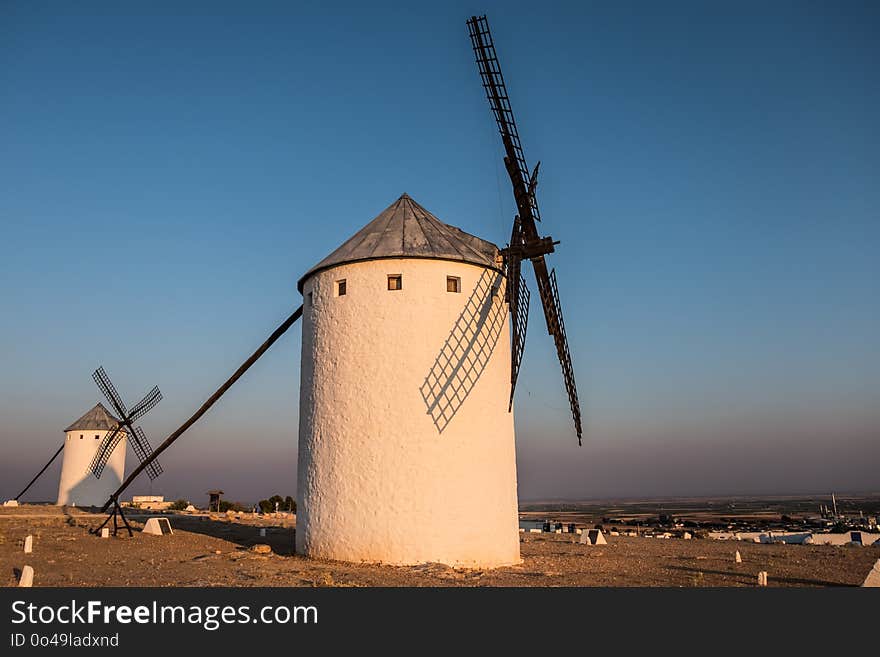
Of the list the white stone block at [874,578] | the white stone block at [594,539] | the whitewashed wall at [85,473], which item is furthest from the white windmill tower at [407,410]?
the whitewashed wall at [85,473]

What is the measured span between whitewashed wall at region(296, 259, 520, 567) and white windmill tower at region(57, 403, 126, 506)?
26.0m

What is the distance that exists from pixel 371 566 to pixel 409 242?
267 inches

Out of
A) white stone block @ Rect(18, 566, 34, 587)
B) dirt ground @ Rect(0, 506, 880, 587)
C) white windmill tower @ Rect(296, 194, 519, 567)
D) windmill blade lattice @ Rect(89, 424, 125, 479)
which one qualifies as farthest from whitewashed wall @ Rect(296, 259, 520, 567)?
windmill blade lattice @ Rect(89, 424, 125, 479)

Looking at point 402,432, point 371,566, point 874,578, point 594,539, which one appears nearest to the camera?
point 874,578

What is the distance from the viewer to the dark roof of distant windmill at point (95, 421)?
35250mm

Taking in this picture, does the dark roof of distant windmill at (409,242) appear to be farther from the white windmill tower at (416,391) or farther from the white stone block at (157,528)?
the white stone block at (157,528)

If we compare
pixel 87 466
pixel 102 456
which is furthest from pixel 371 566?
pixel 87 466

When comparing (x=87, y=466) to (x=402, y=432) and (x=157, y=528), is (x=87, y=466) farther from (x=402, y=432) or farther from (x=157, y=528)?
(x=402, y=432)

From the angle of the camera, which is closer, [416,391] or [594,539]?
[416,391]

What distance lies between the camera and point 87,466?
34.7 metres
